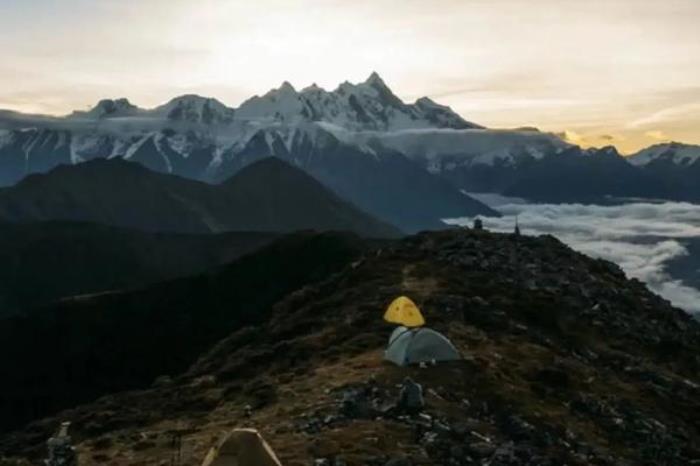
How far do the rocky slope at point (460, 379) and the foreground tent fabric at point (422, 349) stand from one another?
3.12 feet

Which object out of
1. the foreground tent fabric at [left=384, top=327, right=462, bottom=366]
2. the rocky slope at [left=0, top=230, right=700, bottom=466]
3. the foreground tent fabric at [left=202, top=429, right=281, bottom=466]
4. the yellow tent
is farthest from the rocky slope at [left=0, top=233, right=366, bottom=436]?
the foreground tent fabric at [left=202, top=429, right=281, bottom=466]

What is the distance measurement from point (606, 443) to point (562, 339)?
19965 mm

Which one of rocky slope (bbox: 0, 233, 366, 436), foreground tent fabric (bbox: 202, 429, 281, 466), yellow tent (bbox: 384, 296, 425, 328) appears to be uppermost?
foreground tent fabric (bbox: 202, 429, 281, 466)

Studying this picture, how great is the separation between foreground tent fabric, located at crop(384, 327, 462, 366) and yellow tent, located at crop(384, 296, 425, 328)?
8440mm

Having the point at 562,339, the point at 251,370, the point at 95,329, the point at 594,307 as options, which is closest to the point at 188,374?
the point at 251,370

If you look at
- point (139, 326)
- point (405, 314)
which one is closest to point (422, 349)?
point (405, 314)

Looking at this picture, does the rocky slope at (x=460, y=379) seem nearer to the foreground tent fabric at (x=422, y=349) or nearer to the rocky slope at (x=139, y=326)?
the foreground tent fabric at (x=422, y=349)

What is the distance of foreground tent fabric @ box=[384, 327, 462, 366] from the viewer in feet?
156

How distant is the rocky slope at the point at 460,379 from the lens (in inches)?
1510

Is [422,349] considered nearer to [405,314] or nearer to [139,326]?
[405,314]

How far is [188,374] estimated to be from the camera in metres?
66.4

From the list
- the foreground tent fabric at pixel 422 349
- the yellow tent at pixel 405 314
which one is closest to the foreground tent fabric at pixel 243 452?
the foreground tent fabric at pixel 422 349

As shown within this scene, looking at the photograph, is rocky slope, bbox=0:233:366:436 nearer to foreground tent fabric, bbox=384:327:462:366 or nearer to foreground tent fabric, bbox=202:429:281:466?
foreground tent fabric, bbox=384:327:462:366

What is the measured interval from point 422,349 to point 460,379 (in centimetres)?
335
